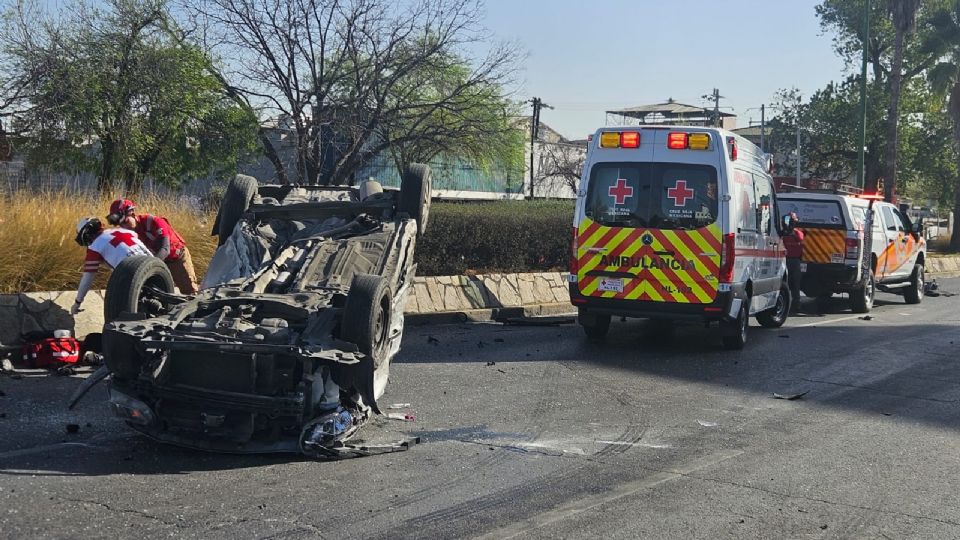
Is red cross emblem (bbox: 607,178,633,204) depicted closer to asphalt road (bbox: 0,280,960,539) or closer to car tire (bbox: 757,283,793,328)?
asphalt road (bbox: 0,280,960,539)

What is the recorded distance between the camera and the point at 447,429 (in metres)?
7.40

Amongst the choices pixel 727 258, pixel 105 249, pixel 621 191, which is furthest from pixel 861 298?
pixel 105 249

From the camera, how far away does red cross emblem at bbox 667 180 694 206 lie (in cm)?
1151

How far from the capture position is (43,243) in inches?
437

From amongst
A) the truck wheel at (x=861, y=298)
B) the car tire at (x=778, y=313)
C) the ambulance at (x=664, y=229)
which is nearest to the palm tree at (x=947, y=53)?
the truck wheel at (x=861, y=298)

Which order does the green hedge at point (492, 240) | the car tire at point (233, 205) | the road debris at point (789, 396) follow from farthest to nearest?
the green hedge at point (492, 240) → the road debris at point (789, 396) → the car tire at point (233, 205)

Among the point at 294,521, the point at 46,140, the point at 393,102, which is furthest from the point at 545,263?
the point at 294,521

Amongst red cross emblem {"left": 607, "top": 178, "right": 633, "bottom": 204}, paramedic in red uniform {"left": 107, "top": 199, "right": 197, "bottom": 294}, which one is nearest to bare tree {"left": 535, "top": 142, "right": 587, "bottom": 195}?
red cross emblem {"left": 607, "top": 178, "right": 633, "bottom": 204}

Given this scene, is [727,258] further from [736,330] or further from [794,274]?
[794,274]

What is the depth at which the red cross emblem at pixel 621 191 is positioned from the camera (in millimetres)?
11734

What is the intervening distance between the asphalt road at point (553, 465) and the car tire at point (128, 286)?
2.81 feet

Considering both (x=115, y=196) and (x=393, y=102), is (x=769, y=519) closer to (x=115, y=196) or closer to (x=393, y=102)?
(x=115, y=196)

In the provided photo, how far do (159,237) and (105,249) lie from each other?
85cm

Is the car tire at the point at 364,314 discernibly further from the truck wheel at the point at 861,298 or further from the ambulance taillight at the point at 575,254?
the truck wheel at the point at 861,298
